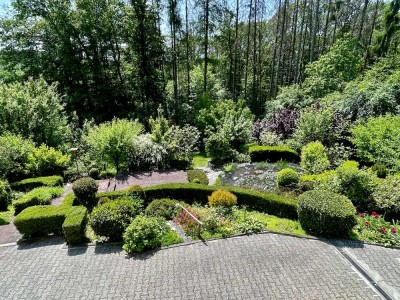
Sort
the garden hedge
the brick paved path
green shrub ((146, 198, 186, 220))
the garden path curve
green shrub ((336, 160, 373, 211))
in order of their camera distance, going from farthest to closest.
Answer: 1. the garden path curve
2. green shrub ((336, 160, 373, 211))
3. green shrub ((146, 198, 186, 220))
4. the garden hedge
5. the brick paved path

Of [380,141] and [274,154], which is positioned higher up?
[380,141]

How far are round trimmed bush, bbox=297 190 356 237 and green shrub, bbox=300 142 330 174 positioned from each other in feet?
12.0

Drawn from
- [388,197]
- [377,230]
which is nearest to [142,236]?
[377,230]

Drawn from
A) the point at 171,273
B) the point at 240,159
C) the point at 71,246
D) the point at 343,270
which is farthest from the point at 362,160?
the point at 71,246

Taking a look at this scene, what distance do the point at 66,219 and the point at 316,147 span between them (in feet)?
34.9

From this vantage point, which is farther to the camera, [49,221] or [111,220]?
[49,221]

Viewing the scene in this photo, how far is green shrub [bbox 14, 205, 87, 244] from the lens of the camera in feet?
28.1

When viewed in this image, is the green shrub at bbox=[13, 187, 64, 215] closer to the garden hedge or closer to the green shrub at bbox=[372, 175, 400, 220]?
the garden hedge

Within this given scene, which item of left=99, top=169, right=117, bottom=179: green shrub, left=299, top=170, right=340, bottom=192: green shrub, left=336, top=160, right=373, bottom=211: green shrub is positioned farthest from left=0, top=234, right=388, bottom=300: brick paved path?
left=99, top=169, right=117, bottom=179: green shrub

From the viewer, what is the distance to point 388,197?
9.53 metres

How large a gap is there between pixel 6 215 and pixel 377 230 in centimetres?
1356

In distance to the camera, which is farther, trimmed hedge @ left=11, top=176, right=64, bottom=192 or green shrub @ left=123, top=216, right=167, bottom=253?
trimmed hedge @ left=11, top=176, right=64, bottom=192

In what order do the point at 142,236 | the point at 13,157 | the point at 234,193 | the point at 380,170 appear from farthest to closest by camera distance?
the point at 13,157, the point at 380,170, the point at 234,193, the point at 142,236

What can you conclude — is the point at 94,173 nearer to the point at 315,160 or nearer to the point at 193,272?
the point at 193,272
